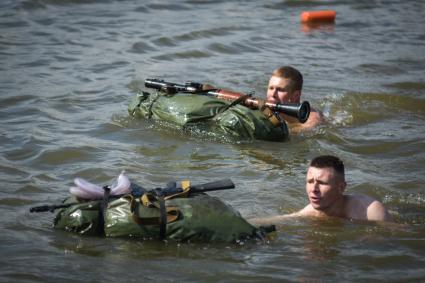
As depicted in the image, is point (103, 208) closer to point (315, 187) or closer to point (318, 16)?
point (315, 187)

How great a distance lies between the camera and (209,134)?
9.23m

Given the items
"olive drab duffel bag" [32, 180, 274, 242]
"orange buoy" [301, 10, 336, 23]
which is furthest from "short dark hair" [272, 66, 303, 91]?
"orange buoy" [301, 10, 336, 23]

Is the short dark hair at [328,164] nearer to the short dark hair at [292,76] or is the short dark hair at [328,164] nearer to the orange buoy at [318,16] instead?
the short dark hair at [292,76]

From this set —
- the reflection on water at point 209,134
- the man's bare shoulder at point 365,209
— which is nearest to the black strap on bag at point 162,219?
the reflection on water at point 209,134

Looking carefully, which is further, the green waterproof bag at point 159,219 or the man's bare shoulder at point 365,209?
the man's bare shoulder at point 365,209

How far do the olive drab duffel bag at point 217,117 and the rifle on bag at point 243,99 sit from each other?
0.30 feet

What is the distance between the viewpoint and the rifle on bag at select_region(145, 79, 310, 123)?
350 inches

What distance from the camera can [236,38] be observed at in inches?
589

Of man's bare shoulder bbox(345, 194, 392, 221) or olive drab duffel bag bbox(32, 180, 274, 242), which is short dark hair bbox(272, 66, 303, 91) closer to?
man's bare shoulder bbox(345, 194, 392, 221)

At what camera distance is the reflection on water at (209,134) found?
5992 millimetres

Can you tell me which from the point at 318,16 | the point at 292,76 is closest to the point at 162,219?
the point at 292,76

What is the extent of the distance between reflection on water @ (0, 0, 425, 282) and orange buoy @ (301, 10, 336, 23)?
384 millimetres

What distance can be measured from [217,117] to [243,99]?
338mm

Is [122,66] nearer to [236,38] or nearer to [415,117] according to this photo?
[236,38]
